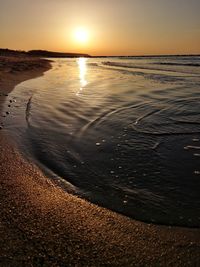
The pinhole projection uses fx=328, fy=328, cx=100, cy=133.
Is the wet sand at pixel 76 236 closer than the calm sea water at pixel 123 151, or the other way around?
the wet sand at pixel 76 236

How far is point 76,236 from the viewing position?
3.32m

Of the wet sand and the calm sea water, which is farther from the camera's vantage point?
the calm sea water

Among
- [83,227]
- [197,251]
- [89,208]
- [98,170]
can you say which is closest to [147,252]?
[197,251]

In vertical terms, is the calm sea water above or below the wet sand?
below

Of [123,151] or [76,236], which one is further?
[123,151]

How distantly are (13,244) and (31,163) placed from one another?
2492 millimetres

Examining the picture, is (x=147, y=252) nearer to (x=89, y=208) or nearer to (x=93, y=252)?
(x=93, y=252)

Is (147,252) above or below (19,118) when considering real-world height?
above

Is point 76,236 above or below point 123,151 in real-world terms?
above

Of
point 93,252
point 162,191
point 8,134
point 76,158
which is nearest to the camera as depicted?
point 93,252

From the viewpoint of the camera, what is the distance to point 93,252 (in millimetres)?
3051

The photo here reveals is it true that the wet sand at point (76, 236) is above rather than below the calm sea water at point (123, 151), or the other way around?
above

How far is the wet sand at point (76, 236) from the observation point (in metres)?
2.94

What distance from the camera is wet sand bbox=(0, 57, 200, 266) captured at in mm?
2941
